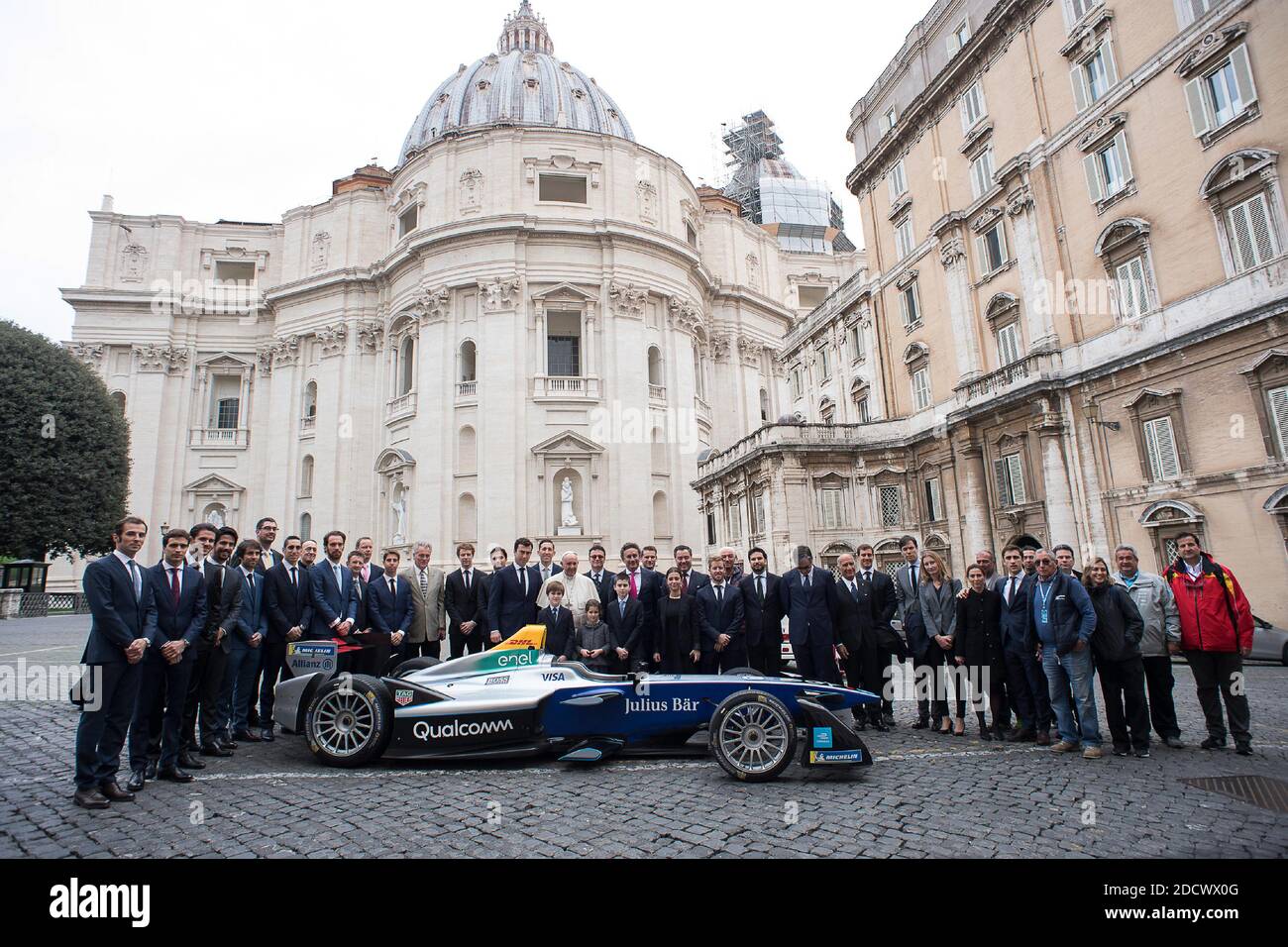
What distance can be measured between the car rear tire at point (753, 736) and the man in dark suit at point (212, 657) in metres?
4.76

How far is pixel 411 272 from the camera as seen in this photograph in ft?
138

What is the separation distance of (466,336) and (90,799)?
3566cm

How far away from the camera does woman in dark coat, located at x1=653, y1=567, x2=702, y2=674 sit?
8.79 m

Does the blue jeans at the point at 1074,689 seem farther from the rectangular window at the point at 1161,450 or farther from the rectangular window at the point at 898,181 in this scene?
the rectangular window at the point at 898,181

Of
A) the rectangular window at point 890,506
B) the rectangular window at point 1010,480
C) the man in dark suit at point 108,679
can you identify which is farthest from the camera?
the rectangular window at point 890,506

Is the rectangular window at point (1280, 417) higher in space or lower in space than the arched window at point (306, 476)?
lower

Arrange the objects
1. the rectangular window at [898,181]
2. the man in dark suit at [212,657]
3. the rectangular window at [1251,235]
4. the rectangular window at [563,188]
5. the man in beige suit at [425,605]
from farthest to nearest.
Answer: the rectangular window at [563,188], the rectangular window at [898,181], the rectangular window at [1251,235], the man in beige suit at [425,605], the man in dark suit at [212,657]

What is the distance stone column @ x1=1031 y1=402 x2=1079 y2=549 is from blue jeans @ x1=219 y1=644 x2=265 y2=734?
2003 cm

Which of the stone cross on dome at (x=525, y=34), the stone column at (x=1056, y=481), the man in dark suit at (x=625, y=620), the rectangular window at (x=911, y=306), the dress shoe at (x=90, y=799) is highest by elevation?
the stone cross on dome at (x=525, y=34)

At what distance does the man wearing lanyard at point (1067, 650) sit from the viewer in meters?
6.96

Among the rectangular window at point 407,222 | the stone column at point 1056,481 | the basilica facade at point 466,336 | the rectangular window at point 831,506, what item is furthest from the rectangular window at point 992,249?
the rectangular window at point 407,222

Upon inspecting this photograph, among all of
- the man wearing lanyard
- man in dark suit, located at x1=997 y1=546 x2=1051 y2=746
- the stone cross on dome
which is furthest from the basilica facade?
the man wearing lanyard
